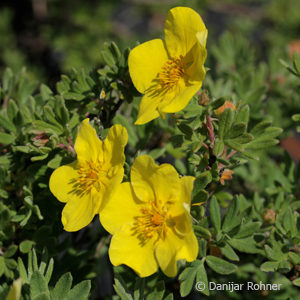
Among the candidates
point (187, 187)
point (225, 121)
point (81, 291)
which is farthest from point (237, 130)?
point (81, 291)

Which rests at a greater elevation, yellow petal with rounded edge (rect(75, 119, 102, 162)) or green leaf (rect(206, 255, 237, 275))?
yellow petal with rounded edge (rect(75, 119, 102, 162))

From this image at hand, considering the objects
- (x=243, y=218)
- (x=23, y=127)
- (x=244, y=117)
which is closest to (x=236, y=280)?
(x=243, y=218)

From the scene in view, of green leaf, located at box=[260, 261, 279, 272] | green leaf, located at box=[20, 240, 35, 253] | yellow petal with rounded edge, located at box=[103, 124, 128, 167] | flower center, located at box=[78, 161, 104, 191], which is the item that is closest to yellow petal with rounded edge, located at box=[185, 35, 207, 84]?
yellow petal with rounded edge, located at box=[103, 124, 128, 167]

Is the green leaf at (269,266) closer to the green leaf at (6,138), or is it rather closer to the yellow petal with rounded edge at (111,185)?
the yellow petal with rounded edge at (111,185)

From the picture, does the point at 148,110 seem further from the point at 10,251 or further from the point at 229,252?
the point at 10,251

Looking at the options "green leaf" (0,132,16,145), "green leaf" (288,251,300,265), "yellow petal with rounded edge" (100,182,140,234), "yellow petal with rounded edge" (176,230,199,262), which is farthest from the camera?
"green leaf" (0,132,16,145)

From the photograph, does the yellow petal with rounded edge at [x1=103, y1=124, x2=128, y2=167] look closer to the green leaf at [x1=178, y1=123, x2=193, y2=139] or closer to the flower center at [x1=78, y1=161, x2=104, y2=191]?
the flower center at [x1=78, y1=161, x2=104, y2=191]

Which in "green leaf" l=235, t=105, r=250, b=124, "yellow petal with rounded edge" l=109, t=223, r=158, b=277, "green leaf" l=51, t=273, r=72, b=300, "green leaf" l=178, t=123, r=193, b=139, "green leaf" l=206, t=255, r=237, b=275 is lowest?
"green leaf" l=206, t=255, r=237, b=275

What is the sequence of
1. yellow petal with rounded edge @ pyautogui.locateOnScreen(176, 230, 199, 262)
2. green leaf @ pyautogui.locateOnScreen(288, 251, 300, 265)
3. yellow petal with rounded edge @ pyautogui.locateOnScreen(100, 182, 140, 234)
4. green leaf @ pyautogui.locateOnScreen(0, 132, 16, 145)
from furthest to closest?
green leaf @ pyautogui.locateOnScreen(0, 132, 16, 145), green leaf @ pyautogui.locateOnScreen(288, 251, 300, 265), yellow petal with rounded edge @ pyautogui.locateOnScreen(100, 182, 140, 234), yellow petal with rounded edge @ pyautogui.locateOnScreen(176, 230, 199, 262)

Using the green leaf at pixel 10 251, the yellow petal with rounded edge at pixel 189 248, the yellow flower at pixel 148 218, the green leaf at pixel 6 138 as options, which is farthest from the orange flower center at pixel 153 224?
the green leaf at pixel 6 138
